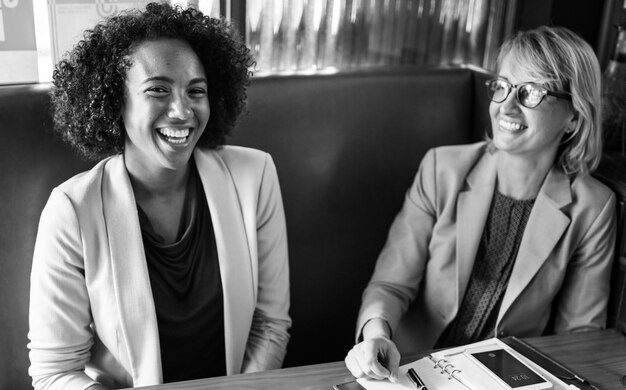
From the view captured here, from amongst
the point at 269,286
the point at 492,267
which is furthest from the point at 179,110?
the point at 492,267

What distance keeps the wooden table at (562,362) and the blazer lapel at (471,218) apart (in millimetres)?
304

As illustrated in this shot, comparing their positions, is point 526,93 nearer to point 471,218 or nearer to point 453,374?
point 471,218

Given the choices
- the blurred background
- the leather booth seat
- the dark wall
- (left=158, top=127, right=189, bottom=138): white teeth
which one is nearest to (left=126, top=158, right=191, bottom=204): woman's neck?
(left=158, top=127, right=189, bottom=138): white teeth

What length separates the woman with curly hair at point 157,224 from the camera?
5.16 ft

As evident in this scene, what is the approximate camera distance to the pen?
1381 mm

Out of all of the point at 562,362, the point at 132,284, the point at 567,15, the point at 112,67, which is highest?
the point at 567,15

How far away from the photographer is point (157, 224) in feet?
5.61

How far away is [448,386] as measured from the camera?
139 centimetres

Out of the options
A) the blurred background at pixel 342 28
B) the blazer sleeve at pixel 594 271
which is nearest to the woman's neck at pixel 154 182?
the blurred background at pixel 342 28

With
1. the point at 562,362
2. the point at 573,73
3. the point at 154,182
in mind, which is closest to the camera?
the point at 562,362

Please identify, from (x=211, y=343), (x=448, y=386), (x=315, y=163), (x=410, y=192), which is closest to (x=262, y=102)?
(x=315, y=163)

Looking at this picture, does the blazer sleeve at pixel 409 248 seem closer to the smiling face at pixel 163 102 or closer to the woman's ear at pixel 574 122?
the woman's ear at pixel 574 122

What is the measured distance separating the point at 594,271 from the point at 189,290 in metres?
1.03

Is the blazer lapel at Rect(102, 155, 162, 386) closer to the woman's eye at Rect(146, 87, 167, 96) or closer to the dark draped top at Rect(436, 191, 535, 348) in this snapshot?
the woman's eye at Rect(146, 87, 167, 96)
